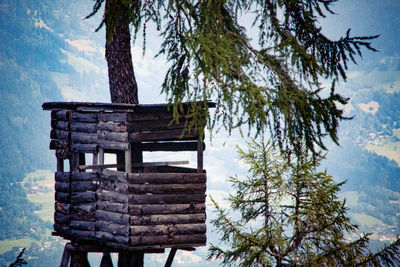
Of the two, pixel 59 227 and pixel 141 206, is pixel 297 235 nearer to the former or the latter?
pixel 141 206

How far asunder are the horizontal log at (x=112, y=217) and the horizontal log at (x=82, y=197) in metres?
0.31

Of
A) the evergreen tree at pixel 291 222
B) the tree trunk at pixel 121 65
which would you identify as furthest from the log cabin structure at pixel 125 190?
the evergreen tree at pixel 291 222

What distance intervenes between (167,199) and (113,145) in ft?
4.69

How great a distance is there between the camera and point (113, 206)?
8.21 metres

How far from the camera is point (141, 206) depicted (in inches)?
316

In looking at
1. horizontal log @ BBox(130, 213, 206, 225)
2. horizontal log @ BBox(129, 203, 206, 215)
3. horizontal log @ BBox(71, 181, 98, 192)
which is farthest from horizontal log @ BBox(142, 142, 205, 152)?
horizontal log @ BBox(71, 181, 98, 192)

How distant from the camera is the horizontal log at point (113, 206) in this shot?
800cm

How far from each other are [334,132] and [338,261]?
11.9ft

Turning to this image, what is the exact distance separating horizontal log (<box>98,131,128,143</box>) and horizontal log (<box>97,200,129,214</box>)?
3.93ft

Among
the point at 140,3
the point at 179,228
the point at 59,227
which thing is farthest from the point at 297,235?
the point at 140,3

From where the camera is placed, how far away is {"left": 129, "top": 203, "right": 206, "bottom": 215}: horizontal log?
7992 millimetres

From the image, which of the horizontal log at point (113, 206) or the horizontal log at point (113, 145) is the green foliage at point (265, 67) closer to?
the horizontal log at point (113, 145)

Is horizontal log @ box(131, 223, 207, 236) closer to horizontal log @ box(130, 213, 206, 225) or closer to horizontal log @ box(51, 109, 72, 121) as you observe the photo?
horizontal log @ box(130, 213, 206, 225)

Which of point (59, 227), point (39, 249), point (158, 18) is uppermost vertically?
point (158, 18)
